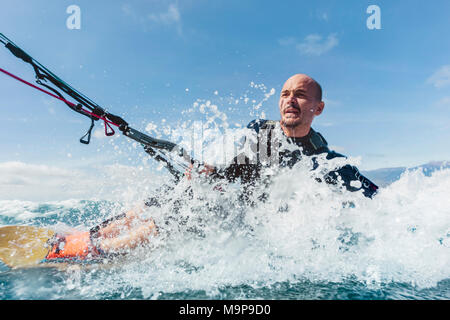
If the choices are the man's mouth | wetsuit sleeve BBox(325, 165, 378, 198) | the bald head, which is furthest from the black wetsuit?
the man's mouth

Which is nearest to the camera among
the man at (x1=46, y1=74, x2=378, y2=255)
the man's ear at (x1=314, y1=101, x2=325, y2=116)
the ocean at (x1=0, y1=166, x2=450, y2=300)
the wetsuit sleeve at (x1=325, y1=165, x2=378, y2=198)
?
the ocean at (x1=0, y1=166, x2=450, y2=300)

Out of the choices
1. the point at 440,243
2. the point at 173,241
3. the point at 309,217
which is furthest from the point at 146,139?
the point at 440,243

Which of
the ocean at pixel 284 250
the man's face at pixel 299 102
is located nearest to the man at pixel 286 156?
the man's face at pixel 299 102

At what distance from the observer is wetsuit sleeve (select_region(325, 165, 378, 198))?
416 cm

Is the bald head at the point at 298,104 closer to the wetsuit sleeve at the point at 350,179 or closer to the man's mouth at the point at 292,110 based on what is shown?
the man's mouth at the point at 292,110

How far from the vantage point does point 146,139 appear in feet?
14.0

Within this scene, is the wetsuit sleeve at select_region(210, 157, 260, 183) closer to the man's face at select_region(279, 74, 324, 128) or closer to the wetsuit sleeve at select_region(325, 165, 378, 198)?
the man's face at select_region(279, 74, 324, 128)

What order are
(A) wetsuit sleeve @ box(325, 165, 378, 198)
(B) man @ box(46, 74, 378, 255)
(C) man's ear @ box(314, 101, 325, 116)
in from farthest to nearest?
(C) man's ear @ box(314, 101, 325, 116)
(A) wetsuit sleeve @ box(325, 165, 378, 198)
(B) man @ box(46, 74, 378, 255)

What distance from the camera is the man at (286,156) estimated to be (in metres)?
4.05

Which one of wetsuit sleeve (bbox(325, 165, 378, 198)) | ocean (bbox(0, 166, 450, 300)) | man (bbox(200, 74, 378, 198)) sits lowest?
ocean (bbox(0, 166, 450, 300))

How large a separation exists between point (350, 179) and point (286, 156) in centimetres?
115

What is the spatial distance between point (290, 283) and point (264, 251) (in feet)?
2.45
